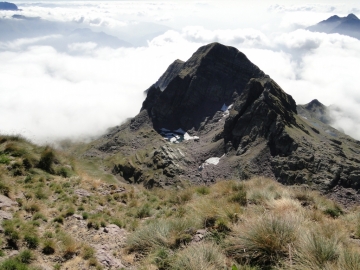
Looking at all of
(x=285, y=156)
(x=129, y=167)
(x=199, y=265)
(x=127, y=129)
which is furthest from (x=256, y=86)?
(x=199, y=265)

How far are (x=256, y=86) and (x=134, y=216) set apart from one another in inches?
5334

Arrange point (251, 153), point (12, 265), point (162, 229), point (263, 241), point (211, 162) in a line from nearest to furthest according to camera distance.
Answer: point (263, 241)
point (12, 265)
point (162, 229)
point (251, 153)
point (211, 162)

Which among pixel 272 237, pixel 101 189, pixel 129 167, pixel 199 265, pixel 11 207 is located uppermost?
pixel 272 237

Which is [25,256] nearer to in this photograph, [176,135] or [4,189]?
[4,189]

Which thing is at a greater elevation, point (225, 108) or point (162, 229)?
point (162, 229)

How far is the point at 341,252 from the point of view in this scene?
23.5ft

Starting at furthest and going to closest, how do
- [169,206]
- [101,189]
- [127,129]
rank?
[127,129]
[101,189]
[169,206]

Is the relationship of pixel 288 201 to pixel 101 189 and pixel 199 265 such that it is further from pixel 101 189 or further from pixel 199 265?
pixel 101 189

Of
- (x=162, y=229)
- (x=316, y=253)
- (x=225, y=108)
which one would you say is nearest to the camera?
(x=316, y=253)

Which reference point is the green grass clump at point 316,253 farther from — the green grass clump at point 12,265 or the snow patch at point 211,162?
the snow patch at point 211,162

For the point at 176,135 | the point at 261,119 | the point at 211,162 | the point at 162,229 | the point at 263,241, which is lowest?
the point at 176,135

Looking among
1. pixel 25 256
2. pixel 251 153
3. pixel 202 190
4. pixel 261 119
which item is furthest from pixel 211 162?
pixel 25 256

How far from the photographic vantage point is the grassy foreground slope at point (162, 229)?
7.88 metres

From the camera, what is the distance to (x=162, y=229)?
1070 centimetres
